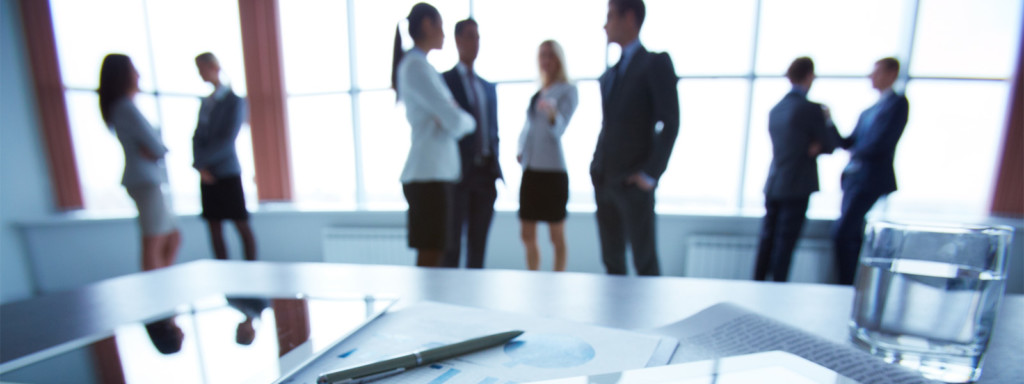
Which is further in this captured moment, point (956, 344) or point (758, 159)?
point (758, 159)

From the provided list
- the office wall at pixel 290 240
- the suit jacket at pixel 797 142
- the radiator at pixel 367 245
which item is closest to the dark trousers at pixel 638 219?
the suit jacket at pixel 797 142

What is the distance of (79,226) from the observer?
314 centimetres

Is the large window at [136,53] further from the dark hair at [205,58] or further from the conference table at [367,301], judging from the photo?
the conference table at [367,301]

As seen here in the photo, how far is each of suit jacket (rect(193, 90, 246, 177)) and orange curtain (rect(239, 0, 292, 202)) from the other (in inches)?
39.7

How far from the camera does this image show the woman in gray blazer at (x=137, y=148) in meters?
2.01

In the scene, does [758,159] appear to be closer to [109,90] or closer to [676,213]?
[676,213]

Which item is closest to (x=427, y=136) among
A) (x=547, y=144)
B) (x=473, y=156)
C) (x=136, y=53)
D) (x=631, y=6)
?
(x=473, y=156)

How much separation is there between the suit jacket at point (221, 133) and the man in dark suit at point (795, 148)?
3244 mm

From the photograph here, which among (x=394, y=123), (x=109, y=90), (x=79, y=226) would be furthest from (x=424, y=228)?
(x=79, y=226)

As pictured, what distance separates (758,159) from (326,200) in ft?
12.2

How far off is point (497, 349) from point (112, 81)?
8.82 ft

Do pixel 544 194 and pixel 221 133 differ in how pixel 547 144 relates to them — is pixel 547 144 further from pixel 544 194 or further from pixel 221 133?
pixel 221 133

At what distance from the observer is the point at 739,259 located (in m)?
2.83

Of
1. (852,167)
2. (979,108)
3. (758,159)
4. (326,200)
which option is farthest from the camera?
(326,200)
